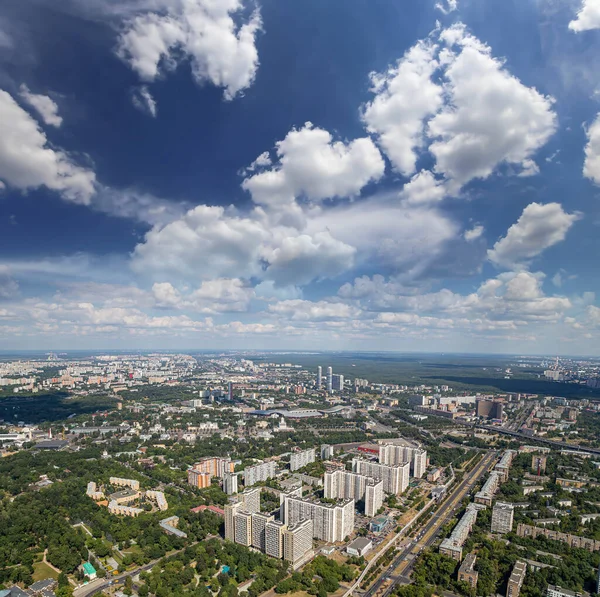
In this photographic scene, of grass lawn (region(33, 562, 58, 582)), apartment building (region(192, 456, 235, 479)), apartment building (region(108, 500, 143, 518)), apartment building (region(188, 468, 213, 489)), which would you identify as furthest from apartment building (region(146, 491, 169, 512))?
grass lawn (region(33, 562, 58, 582))

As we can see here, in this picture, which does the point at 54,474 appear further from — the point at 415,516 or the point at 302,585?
the point at 415,516

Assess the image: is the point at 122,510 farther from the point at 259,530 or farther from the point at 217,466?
the point at 259,530

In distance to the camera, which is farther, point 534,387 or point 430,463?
point 534,387

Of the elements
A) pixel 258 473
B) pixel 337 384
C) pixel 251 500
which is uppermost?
pixel 251 500

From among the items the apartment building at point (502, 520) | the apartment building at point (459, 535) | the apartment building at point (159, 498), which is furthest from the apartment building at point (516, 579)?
the apartment building at point (159, 498)

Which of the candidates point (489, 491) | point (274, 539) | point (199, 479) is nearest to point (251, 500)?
point (274, 539)

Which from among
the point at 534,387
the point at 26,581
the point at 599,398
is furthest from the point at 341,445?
the point at 534,387
